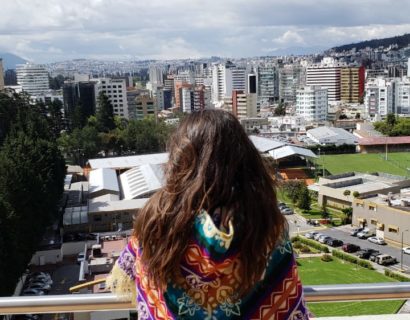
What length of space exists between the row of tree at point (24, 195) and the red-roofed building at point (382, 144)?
12303 millimetres

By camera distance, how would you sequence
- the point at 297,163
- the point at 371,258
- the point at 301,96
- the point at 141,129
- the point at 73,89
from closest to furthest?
the point at 371,258 → the point at 297,163 → the point at 141,129 → the point at 73,89 → the point at 301,96

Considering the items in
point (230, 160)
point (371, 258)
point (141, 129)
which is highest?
point (230, 160)

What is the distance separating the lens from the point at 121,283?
2.50ft

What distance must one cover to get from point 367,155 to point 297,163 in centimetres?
360

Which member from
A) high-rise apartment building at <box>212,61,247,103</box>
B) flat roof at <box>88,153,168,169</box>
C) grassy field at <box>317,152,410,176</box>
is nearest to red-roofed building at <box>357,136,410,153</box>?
grassy field at <box>317,152,410,176</box>

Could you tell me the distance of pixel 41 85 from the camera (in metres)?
42.8

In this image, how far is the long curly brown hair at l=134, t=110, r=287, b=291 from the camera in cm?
64

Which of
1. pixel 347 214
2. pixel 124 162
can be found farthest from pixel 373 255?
pixel 124 162

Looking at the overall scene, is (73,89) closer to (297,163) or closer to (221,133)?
(297,163)

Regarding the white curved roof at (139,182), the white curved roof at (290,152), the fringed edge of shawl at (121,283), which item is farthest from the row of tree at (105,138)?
the fringed edge of shawl at (121,283)

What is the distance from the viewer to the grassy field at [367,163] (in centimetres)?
1686

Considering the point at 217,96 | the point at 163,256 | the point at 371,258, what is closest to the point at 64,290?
the point at 371,258

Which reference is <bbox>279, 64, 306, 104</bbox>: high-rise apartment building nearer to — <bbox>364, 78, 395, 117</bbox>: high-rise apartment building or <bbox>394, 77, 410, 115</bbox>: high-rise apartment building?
<bbox>364, 78, 395, 117</bbox>: high-rise apartment building

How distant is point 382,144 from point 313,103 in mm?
8457
